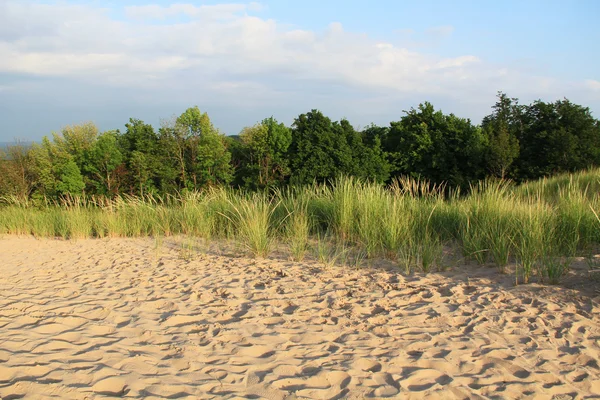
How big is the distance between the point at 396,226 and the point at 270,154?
20.6 metres

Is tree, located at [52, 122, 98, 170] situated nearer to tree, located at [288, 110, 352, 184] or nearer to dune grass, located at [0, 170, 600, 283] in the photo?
tree, located at [288, 110, 352, 184]

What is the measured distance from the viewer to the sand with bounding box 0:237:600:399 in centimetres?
312

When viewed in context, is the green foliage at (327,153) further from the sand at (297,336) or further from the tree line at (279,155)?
the sand at (297,336)

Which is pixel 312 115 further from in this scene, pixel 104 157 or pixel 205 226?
pixel 205 226

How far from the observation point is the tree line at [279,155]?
86.5 ft

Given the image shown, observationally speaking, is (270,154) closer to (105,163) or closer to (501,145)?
(105,163)

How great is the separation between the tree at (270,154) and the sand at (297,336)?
2076 centimetres

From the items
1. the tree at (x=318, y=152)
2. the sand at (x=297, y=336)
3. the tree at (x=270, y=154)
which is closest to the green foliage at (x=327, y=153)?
the tree at (x=318, y=152)

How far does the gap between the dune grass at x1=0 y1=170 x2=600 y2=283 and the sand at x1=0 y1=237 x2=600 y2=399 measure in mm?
484

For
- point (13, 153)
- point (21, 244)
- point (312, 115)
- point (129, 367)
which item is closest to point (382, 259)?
point (129, 367)

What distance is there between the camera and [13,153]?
27.7m

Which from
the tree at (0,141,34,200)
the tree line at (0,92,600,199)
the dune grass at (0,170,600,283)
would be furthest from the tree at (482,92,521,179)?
the tree at (0,141,34,200)

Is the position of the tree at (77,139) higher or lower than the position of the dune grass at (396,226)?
higher

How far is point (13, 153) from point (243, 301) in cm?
2881
